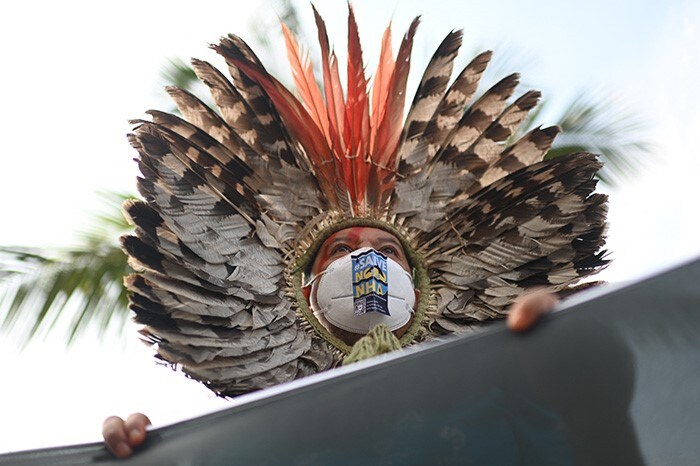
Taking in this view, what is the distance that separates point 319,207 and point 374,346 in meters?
0.82

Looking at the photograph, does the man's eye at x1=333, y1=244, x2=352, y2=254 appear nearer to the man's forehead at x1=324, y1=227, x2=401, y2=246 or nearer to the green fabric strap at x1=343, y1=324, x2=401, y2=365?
the man's forehead at x1=324, y1=227, x2=401, y2=246

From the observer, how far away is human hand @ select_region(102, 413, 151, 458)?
1.80 metres

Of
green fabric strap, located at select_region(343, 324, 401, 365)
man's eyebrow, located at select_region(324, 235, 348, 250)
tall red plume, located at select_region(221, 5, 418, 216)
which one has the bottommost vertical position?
green fabric strap, located at select_region(343, 324, 401, 365)

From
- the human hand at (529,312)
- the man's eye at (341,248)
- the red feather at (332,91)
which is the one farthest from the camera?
the red feather at (332,91)

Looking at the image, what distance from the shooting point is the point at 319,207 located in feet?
10.9

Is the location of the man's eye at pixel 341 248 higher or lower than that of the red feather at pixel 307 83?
lower

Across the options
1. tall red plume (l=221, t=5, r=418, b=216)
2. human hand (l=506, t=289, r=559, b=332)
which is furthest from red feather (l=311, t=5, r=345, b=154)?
human hand (l=506, t=289, r=559, b=332)

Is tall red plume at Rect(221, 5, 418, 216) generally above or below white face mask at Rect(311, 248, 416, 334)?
above

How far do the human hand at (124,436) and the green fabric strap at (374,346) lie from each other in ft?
2.85

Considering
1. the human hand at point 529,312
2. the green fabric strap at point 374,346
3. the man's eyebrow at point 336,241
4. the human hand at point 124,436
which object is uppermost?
the man's eyebrow at point 336,241

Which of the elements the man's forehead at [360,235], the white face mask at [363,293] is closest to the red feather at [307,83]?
the man's forehead at [360,235]

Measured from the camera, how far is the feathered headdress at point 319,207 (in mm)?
2984

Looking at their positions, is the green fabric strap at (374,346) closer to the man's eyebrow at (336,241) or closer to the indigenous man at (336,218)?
the indigenous man at (336,218)

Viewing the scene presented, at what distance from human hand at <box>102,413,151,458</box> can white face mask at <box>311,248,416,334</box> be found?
1.26 m
